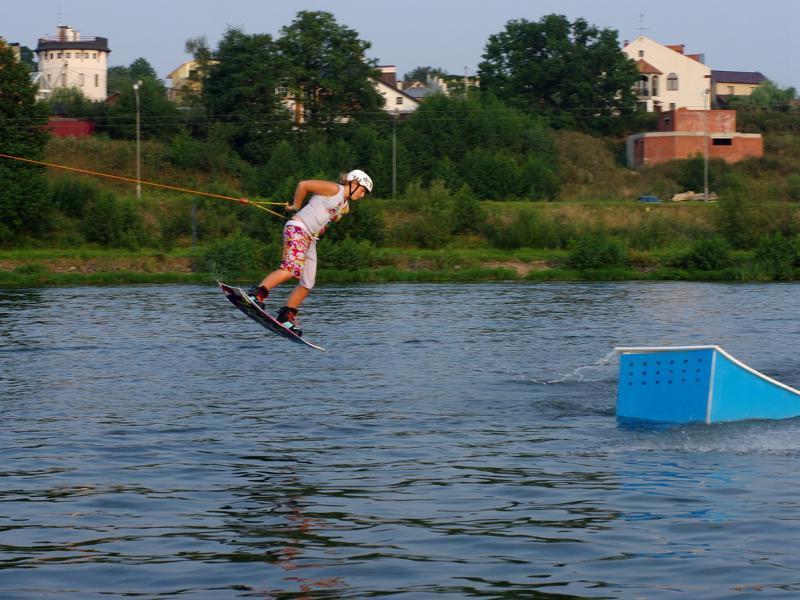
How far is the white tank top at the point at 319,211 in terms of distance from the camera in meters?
16.1

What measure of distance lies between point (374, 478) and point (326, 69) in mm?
72073

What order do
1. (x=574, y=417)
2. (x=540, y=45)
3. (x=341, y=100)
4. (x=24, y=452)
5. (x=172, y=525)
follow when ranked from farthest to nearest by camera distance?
(x=540, y=45) → (x=341, y=100) → (x=574, y=417) → (x=24, y=452) → (x=172, y=525)

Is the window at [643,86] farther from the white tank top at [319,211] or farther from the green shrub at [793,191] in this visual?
the white tank top at [319,211]

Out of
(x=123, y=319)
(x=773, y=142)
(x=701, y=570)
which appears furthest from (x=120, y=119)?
(x=701, y=570)

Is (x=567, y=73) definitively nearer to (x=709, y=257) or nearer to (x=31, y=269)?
(x=709, y=257)

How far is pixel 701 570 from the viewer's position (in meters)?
8.26

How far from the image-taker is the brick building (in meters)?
86.9

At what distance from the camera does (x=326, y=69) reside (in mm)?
81125

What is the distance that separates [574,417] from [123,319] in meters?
16.8

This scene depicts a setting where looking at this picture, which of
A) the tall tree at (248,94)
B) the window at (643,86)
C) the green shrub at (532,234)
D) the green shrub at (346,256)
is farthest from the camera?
the window at (643,86)

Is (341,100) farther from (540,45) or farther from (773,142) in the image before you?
(773,142)

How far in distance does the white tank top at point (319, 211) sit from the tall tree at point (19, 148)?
1442 inches

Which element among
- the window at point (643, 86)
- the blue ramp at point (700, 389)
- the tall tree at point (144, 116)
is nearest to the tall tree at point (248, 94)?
the tall tree at point (144, 116)

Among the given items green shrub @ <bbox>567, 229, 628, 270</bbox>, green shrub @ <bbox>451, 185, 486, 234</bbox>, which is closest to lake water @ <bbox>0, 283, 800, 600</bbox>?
green shrub @ <bbox>567, 229, 628, 270</bbox>
